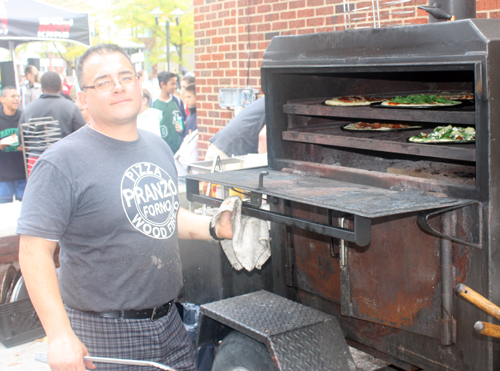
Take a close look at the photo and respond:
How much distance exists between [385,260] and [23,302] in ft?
10.8

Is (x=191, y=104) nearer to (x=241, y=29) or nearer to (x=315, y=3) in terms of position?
(x=241, y=29)

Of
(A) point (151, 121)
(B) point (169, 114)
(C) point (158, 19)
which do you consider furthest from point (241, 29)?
(C) point (158, 19)

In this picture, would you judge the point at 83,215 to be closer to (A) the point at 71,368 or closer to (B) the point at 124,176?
(B) the point at 124,176

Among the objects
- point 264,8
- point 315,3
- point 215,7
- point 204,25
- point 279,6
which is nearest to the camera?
point 315,3

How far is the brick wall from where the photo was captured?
16.3 feet

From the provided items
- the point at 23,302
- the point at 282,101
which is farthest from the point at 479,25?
the point at 23,302

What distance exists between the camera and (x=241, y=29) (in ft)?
20.0

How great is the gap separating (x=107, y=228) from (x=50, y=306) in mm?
407

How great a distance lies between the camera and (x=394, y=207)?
6.63 feet

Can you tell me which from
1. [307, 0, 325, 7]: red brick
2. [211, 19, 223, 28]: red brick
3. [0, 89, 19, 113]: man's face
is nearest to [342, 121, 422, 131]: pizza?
[307, 0, 325, 7]: red brick

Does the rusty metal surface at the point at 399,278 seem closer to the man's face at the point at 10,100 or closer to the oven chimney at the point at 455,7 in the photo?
the oven chimney at the point at 455,7

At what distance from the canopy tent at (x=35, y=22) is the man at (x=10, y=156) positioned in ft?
4.46

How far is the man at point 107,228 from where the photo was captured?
7.30 feet

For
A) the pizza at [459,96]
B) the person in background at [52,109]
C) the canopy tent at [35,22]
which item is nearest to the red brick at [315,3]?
the pizza at [459,96]
